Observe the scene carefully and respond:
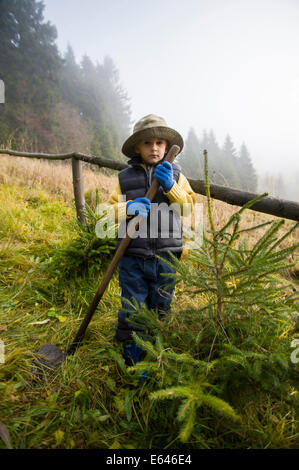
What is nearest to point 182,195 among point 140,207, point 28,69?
point 140,207

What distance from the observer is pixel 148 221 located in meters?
1.73

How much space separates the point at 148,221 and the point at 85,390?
122 cm

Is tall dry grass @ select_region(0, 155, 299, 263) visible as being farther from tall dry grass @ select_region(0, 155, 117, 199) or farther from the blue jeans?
the blue jeans

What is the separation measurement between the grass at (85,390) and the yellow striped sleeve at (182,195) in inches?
30.2

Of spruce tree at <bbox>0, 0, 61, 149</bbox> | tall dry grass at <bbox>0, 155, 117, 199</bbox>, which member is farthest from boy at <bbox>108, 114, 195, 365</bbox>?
spruce tree at <bbox>0, 0, 61, 149</bbox>

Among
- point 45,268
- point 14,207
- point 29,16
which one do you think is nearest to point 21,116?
point 29,16

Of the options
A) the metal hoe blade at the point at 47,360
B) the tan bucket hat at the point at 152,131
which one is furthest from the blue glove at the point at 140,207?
the metal hoe blade at the point at 47,360

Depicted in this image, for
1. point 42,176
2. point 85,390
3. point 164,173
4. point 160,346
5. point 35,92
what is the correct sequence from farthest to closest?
point 35,92 < point 42,176 < point 164,173 < point 85,390 < point 160,346

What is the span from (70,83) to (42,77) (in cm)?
954

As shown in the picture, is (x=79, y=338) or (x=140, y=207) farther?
(x=79, y=338)

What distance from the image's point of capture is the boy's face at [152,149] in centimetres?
173

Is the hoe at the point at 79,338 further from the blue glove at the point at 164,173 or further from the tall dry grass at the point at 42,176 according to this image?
the tall dry grass at the point at 42,176

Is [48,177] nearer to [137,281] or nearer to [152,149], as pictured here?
[152,149]

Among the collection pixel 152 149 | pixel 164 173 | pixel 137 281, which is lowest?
pixel 137 281
